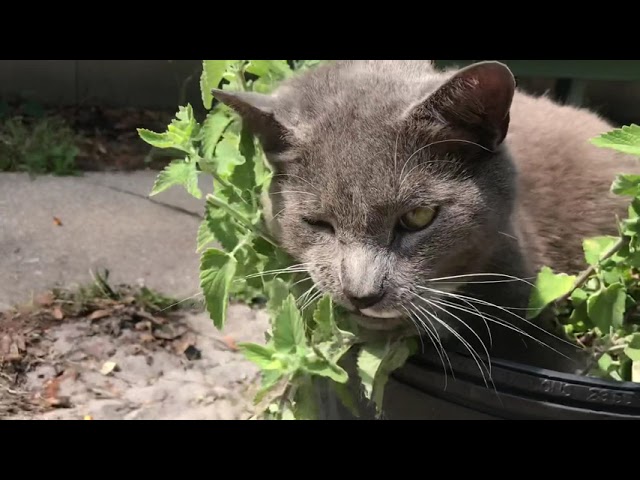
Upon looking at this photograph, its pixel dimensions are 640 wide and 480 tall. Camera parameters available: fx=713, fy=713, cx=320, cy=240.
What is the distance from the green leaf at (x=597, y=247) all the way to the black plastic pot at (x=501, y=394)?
0.79 ft

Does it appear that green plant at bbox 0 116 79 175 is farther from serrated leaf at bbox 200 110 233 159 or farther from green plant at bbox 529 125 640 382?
green plant at bbox 529 125 640 382

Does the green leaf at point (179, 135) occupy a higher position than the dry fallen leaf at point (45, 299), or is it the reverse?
the green leaf at point (179, 135)

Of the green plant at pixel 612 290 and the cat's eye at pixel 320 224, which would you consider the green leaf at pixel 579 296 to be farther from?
the cat's eye at pixel 320 224

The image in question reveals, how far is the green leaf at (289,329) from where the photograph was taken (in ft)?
3.59

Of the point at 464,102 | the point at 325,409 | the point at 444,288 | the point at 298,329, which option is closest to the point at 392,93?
the point at 464,102

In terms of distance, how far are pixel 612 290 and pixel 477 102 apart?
392 millimetres

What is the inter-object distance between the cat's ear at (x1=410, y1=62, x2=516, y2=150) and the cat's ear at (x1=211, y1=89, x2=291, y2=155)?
0.24m

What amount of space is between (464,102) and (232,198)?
48cm

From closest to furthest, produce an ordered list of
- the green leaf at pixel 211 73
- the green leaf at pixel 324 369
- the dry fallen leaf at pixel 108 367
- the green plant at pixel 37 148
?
the green leaf at pixel 324 369, the green leaf at pixel 211 73, the dry fallen leaf at pixel 108 367, the green plant at pixel 37 148

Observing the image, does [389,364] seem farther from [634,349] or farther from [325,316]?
[634,349]

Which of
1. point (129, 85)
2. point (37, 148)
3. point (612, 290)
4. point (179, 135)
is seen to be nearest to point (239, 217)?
point (179, 135)

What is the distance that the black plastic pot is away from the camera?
3.60ft

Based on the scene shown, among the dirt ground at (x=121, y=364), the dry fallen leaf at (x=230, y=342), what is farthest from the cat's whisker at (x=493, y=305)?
the dry fallen leaf at (x=230, y=342)

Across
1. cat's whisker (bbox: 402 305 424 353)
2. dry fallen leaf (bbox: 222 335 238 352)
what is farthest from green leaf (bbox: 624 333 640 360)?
dry fallen leaf (bbox: 222 335 238 352)
